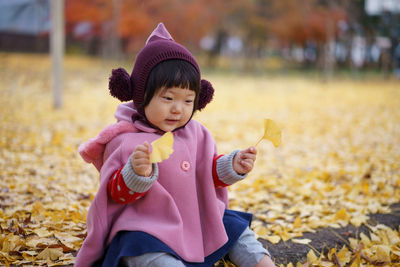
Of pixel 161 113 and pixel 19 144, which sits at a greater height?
pixel 161 113

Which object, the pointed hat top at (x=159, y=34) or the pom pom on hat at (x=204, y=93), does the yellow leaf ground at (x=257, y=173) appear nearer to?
the pom pom on hat at (x=204, y=93)

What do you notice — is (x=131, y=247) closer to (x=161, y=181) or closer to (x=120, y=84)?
(x=161, y=181)

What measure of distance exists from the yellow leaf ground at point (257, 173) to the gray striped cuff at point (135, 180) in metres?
0.79

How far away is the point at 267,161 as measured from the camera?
189 inches

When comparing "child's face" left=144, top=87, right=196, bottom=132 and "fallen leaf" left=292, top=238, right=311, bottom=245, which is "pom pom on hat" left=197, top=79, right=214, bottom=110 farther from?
"fallen leaf" left=292, top=238, right=311, bottom=245

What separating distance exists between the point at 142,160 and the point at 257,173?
2.85 m

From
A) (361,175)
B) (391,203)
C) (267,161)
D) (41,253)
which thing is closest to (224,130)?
(267,161)

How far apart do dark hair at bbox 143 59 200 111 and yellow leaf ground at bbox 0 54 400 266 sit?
3.53 feet

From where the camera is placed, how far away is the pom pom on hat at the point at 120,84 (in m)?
1.90

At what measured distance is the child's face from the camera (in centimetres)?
179

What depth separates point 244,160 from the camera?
1.91 meters

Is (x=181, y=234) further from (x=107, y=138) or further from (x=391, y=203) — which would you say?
(x=391, y=203)

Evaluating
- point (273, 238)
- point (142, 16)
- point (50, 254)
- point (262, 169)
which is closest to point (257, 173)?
point (262, 169)

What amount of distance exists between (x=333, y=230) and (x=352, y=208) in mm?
514
